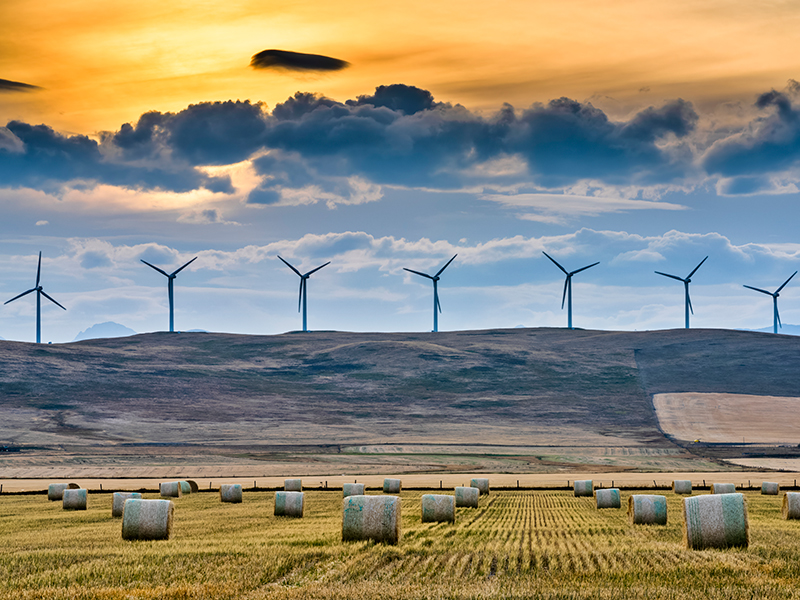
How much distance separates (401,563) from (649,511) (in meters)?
12.3

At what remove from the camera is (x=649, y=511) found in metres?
28.5

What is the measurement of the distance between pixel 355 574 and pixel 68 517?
2084 cm

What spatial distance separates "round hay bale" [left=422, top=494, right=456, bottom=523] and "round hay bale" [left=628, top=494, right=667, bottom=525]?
19.7ft

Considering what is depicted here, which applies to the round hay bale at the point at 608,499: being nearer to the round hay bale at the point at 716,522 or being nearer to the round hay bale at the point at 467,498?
the round hay bale at the point at 467,498

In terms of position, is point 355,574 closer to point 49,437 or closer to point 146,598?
point 146,598

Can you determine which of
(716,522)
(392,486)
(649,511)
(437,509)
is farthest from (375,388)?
(716,522)

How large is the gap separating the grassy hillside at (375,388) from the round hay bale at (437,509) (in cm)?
7611

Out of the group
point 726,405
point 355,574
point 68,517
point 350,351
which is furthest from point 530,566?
point 350,351

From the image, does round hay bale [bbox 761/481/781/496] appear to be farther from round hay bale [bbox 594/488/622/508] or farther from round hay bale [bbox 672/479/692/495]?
round hay bale [bbox 594/488/622/508]

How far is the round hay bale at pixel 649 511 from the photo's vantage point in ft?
93.2

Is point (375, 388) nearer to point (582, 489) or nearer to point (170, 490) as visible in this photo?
point (582, 489)

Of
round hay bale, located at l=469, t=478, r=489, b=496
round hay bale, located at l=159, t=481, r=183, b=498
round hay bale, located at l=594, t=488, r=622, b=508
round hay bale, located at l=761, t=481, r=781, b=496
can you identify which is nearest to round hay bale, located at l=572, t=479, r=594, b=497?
round hay bale, located at l=469, t=478, r=489, b=496

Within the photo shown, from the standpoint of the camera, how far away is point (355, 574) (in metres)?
17.8

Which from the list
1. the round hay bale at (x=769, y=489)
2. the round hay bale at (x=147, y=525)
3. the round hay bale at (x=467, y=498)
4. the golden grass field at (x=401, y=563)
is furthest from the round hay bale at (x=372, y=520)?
the round hay bale at (x=769, y=489)
